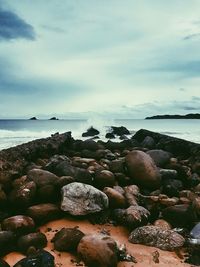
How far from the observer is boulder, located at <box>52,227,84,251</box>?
4.47 meters

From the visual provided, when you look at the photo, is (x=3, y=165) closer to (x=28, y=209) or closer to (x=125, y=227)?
(x=28, y=209)

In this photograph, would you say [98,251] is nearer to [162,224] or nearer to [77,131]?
[162,224]

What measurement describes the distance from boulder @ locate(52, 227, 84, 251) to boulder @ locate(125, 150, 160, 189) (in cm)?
258

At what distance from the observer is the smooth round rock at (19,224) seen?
15.5ft

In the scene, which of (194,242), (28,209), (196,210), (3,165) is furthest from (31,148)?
(194,242)

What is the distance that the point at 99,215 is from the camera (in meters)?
5.45

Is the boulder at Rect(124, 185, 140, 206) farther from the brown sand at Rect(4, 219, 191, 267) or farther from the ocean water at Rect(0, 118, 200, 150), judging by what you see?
the ocean water at Rect(0, 118, 200, 150)

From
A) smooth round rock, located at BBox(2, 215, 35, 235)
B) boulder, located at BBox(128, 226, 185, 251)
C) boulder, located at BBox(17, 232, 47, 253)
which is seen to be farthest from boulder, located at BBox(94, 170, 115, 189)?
boulder, located at BBox(17, 232, 47, 253)

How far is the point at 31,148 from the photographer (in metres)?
8.80

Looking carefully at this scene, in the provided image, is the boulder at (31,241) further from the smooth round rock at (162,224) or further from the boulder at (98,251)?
the smooth round rock at (162,224)

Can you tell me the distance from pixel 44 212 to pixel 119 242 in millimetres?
1125

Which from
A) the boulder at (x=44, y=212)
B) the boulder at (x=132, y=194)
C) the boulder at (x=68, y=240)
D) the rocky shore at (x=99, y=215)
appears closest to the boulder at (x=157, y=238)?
the rocky shore at (x=99, y=215)

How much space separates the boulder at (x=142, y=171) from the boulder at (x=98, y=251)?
106 inches

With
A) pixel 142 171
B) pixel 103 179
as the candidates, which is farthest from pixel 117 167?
pixel 103 179
